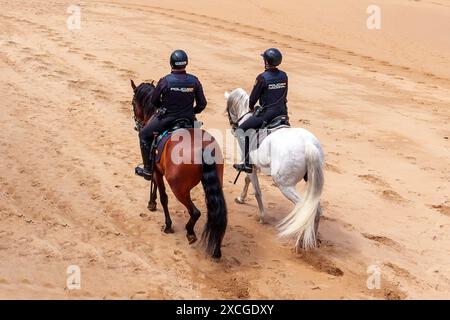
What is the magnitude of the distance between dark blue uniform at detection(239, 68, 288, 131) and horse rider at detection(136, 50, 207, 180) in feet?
3.34

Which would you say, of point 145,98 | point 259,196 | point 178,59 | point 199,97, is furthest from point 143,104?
point 259,196

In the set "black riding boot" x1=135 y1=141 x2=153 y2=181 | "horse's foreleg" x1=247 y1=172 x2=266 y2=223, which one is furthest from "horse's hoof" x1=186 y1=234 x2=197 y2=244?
"horse's foreleg" x1=247 y1=172 x2=266 y2=223

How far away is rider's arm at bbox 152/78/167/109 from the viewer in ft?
27.9

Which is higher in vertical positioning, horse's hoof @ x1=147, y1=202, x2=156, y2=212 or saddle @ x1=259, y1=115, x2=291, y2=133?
saddle @ x1=259, y1=115, x2=291, y2=133

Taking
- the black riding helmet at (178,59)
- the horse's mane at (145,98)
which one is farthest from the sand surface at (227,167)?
the black riding helmet at (178,59)

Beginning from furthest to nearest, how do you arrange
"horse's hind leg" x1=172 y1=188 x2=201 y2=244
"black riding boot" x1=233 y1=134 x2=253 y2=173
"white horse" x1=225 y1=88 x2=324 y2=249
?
"black riding boot" x1=233 y1=134 x2=253 y2=173 → "white horse" x1=225 y1=88 x2=324 y2=249 → "horse's hind leg" x1=172 y1=188 x2=201 y2=244

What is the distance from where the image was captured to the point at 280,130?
9.05m

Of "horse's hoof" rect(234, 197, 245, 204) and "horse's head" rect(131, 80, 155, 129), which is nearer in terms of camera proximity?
"horse's head" rect(131, 80, 155, 129)

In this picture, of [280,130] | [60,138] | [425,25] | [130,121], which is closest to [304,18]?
[425,25]

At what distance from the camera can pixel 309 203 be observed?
8461 millimetres

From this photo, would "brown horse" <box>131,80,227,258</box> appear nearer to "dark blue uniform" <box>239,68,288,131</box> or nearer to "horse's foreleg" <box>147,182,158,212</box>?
"dark blue uniform" <box>239,68,288,131</box>

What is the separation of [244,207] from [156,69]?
9.84 m

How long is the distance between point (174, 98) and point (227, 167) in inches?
161

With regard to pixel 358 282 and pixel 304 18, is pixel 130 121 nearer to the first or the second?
pixel 358 282
